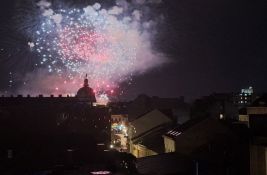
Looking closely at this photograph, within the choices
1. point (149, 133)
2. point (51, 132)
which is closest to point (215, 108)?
point (149, 133)

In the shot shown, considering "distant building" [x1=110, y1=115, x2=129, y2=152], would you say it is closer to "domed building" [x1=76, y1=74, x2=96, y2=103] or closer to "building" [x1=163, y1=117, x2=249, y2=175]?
"domed building" [x1=76, y1=74, x2=96, y2=103]

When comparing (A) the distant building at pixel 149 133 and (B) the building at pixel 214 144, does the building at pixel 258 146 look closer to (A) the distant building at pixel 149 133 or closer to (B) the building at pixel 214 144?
(B) the building at pixel 214 144

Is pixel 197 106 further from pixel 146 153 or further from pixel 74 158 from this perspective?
pixel 74 158

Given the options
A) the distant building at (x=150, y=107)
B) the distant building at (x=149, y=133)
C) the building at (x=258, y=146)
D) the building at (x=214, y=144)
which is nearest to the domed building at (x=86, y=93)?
the distant building at (x=149, y=133)

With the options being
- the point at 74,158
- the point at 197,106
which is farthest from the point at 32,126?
the point at 197,106

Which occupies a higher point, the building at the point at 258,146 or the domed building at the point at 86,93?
the domed building at the point at 86,93

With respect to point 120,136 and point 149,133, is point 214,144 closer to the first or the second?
point 149,133

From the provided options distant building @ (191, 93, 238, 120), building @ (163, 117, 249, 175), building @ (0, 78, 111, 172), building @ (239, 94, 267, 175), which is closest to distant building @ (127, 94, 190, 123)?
distant building @ (191, 93, 238, 120)

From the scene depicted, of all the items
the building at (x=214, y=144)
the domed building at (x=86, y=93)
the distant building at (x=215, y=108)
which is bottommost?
the building at (x=214, y=144)
